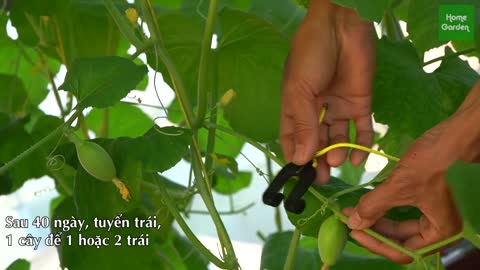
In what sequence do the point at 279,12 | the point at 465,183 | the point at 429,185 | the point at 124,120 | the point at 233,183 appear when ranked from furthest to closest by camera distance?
the point at 233,183
the point at 124,120
the point at 279,12
the point at 429,185
the point at 465,183

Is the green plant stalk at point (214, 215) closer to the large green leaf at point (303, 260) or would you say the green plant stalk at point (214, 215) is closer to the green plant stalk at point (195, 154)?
the green plant stalk at point (195, 154)

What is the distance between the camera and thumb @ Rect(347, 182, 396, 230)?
0.52 meters

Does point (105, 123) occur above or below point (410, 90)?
below

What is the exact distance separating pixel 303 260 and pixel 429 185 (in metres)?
0.28

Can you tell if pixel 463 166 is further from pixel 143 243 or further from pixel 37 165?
pixel 37 165

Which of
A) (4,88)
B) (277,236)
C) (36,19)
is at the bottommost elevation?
(277,236)

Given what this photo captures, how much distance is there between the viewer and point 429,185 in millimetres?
513

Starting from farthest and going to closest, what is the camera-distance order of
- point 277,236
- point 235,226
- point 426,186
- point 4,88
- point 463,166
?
1. point 235,226
2. point 4,88
3. point 277,236
4. point 426,186
5. point 463,166

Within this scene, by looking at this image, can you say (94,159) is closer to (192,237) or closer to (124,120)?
(192,237)

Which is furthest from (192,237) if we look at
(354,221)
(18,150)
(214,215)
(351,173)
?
(351,173)

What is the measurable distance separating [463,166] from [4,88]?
65 centimetres

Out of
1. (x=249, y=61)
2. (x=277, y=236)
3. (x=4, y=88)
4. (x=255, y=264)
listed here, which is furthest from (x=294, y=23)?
(x=255, y=264)

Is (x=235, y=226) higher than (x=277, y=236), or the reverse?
(x=277, y=236)

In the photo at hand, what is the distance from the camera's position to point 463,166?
1.28 feet
